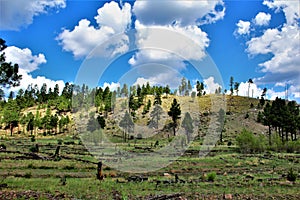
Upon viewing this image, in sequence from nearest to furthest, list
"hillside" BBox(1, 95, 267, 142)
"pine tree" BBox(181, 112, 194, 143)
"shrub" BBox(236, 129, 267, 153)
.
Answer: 1. "shrub" BBox(236, 129, 267, 153)
2. "pine tree" BBox(181, 112, 194, 143)
3. "hillside" BBox(1, 95, 267, 142)

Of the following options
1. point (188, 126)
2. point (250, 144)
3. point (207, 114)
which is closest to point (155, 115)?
point (207, 114)

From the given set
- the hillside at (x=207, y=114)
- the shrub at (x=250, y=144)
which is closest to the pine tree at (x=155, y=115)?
the hillside at (x=207, y=114)

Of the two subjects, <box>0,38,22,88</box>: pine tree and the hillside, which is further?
the hillside

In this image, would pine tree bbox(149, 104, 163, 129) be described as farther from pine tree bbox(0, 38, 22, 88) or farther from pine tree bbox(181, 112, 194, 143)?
pine tree bbox(0, 38, 22, 88)

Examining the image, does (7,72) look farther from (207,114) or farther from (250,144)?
(207,114)

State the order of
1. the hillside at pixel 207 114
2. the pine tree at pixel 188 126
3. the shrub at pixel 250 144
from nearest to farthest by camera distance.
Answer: the shrub at pixel 250 144, the pine tree at pixel 188 126, the hillside at pixel 207 114

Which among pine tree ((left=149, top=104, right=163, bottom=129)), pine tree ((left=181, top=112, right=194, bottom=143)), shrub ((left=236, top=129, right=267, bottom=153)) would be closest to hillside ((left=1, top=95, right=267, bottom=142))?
pine tree ((left=149, top=104, right=163, bottom=129))

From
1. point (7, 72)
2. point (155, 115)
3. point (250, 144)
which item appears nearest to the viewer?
point (7, 72)

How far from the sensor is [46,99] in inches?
6142

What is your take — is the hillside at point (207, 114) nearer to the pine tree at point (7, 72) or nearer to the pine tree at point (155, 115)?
the pine tree at point (155, 115)

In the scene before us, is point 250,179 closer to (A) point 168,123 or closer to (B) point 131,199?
(B) point 131,199

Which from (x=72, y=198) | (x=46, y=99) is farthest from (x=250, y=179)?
(x=46, y=99)

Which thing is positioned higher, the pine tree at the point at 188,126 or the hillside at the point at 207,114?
the hillside at the point at 207,114

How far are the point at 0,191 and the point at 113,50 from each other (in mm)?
15676
